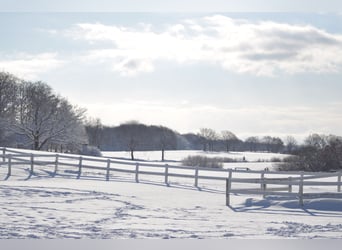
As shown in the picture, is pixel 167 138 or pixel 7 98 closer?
pixel 7 98

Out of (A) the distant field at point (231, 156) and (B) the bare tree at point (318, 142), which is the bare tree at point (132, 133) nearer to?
(A) the distant field at point (231, 156)

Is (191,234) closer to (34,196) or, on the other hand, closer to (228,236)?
(228,236)

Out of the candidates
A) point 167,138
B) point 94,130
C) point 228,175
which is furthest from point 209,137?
point 228,175

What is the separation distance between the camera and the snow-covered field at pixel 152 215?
8.68m

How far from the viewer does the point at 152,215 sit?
11094 millimetres

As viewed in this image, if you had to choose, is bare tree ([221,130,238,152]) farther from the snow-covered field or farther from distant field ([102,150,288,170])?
the snow-covered field

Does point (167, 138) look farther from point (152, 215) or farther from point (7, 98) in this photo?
point (152, 215)

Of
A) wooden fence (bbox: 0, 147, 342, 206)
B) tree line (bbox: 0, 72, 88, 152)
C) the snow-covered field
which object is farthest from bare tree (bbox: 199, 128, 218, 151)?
the snow-covered field

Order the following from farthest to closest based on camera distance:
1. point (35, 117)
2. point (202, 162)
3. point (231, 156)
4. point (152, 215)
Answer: point (231, 156), point (35, 117), point (202, 162), point (152, 215)

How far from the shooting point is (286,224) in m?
10.2

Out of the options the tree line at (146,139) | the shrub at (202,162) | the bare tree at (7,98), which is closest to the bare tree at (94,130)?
the tree line at (146,139)

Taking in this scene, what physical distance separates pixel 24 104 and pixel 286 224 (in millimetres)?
40708

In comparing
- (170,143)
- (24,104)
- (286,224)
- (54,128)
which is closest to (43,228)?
(286,224)

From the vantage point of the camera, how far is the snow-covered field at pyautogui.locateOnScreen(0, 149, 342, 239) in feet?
28.5
